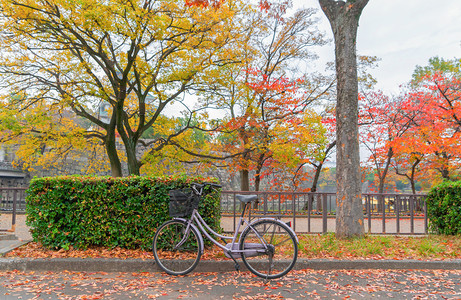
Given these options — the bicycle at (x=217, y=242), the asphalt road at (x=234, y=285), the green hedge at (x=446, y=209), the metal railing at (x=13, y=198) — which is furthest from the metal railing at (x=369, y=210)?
the metal railing at (x=13, y=198)

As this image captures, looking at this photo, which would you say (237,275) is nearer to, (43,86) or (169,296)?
(169,296)

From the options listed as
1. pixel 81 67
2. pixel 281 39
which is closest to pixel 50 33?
pixel 81 67

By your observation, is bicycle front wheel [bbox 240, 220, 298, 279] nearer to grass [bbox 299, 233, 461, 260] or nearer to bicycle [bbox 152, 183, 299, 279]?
bicycle [bbox 152, 183, 299, 279]

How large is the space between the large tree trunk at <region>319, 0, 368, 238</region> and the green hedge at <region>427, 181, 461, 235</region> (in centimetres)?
186

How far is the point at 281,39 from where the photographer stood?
1667cm

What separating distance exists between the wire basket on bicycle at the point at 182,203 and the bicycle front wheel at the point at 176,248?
16 cm

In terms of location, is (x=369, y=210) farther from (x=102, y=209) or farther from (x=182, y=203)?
(x=102, y=209)

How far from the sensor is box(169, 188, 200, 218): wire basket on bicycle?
4.39 metres

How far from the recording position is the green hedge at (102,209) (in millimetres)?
4926

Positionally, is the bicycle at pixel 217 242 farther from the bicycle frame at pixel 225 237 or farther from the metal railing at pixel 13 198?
the metal railing at pixel 13 198

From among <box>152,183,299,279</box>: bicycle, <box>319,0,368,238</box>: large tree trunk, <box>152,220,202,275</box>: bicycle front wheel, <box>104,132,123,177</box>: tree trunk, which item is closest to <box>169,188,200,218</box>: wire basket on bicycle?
<box>152,183,299,279</box>: bicycle

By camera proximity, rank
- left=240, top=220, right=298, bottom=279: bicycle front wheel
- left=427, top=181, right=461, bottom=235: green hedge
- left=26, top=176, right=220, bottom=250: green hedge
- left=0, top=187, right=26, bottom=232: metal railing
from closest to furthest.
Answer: left=240, top=220, right=298, bottom=279: bicycle front wheel < left=26, top=176, right=220, bottom=250: green hedge < left=427, top=181, right=461, bottom=235: green hedge < left=0, top=187, right=26, bottom=232: metal railing

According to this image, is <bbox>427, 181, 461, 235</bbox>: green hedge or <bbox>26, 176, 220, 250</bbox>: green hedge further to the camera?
<bbox>427, 181, 461, 235</bbox>: green hedge

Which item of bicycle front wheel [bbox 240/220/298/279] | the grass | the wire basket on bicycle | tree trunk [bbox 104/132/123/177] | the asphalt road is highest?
tree trunk [bbox 104/132/123/177]
